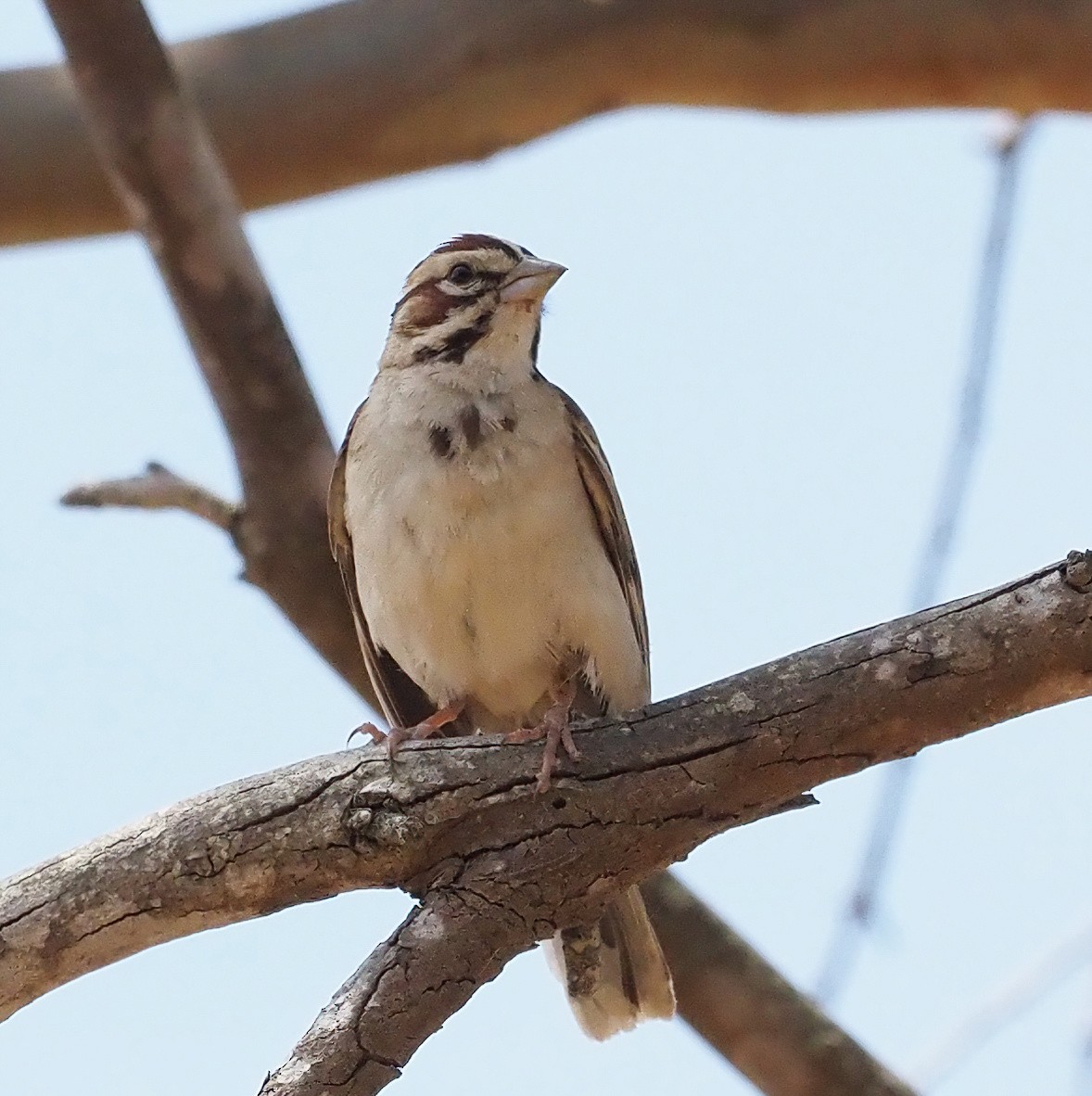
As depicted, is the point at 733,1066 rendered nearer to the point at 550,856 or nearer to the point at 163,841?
the point at 550,856

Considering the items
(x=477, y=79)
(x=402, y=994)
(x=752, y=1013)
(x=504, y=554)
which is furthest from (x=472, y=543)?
(x=477, y=79)

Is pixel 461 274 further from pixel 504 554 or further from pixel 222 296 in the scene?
pixel 504 554

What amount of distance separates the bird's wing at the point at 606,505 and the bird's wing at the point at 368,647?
2.43ft

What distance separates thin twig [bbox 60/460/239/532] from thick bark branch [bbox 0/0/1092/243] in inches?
45.6

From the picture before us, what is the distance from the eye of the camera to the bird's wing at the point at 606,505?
4.82m

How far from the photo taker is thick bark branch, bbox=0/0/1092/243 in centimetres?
565

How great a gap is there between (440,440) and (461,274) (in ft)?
2.60

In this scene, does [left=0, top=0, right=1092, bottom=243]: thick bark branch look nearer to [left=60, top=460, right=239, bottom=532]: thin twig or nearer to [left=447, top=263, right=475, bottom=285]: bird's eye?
[left=447, top=263, right=475, bottom=285]: bird's eye

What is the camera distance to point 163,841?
3527 mm

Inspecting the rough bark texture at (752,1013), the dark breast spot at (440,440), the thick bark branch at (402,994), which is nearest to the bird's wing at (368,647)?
the dark breast spot at (440,440)

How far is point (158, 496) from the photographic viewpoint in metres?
5.36

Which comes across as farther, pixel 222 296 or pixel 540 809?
pixel 222 296

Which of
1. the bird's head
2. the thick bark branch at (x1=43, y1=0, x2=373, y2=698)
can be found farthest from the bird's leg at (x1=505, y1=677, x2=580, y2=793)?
the thick bark branch at (x1=43, y1=0, x2=373, y2=698)

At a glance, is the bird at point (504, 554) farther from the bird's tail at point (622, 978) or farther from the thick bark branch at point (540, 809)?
the thick bark branch at point (540, 809)
